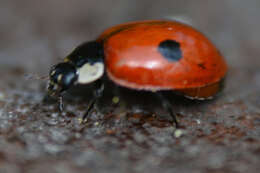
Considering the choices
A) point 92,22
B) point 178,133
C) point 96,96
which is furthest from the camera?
point 92,22

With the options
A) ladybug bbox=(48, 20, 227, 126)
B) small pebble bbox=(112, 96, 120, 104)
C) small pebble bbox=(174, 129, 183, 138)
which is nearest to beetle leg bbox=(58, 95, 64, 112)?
ladybug bbox=(48, 20, 227, 126)

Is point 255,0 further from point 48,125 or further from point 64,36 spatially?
point 48,125

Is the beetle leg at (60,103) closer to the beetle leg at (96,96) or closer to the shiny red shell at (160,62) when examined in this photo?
the beetle leg at (96,96)

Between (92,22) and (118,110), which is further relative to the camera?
(92,22)

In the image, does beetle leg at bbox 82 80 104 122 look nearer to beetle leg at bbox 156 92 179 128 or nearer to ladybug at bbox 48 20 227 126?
ladybug at bbox 48 20 227 126

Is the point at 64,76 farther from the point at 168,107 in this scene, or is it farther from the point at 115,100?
the point at 168,107

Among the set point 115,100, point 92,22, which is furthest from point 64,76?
point 92,22
